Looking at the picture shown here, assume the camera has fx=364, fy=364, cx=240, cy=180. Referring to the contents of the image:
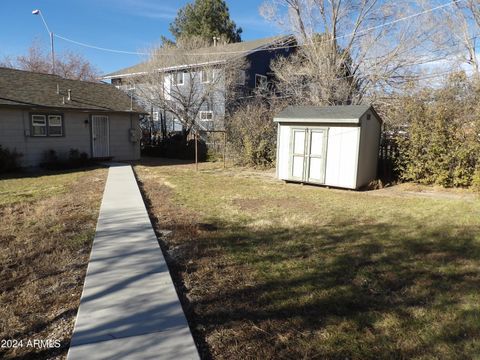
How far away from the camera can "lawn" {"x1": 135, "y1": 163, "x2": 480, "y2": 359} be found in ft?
9.56

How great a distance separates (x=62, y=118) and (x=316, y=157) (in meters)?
11.3

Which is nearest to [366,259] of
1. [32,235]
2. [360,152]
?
[32,235]

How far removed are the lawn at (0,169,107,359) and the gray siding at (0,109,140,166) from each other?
20.1ft

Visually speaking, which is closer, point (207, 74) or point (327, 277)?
point (327, 277)

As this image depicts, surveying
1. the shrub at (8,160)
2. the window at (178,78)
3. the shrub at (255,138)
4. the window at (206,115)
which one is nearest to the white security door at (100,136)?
the shrub at (8,160)

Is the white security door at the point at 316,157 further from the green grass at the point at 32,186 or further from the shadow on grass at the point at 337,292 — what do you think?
the green grass at the point at 32,186

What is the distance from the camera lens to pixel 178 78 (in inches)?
874

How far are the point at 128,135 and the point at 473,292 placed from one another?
17.3 m

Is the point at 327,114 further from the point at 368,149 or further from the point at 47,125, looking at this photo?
the point at 47,125

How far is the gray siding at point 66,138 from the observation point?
46.1ft

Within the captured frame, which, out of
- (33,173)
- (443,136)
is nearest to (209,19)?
(33,173)

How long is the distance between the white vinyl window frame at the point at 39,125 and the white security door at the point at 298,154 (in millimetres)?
10608

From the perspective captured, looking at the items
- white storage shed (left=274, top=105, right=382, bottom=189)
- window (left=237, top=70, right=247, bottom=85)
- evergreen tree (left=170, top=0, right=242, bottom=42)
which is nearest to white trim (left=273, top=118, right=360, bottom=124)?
white storage shed (left=274, top=105, right=382, bottom=189)

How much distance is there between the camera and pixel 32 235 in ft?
18.2
